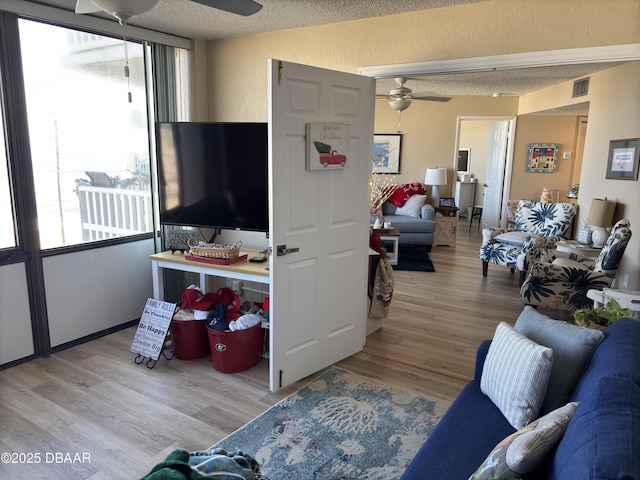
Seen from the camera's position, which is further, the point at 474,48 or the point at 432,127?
the point at 432,127

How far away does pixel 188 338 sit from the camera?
345 centimetres

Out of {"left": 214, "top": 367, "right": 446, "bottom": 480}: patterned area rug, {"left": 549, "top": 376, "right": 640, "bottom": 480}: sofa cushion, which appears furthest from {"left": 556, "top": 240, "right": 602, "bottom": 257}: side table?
{"left": 549, "top": 376, "right": 640, "bottom": 480}: sofa cushion

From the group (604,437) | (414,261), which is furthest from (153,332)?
(414,261)

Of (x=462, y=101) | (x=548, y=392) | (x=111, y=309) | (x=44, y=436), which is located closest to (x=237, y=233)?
(x=111, y=309)

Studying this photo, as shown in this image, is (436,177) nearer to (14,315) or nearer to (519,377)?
(519,377)

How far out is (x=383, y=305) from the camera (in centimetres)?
396

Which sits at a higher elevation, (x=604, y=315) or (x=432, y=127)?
(x=432, y=127)

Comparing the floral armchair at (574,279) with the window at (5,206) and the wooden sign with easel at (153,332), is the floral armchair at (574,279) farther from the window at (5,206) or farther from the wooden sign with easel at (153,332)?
the window at (5,206)

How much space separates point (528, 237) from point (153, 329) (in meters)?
4.20

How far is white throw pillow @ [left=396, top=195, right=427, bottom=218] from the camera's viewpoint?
302 inches

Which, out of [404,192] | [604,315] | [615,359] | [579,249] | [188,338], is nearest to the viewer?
[615,359]

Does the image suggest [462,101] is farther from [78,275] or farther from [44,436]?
[44,436]

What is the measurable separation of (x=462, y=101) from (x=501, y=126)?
1039 mm

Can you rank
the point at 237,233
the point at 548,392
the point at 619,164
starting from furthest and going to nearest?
the point at 619,164, the point at 237,233, the point at 548,392
